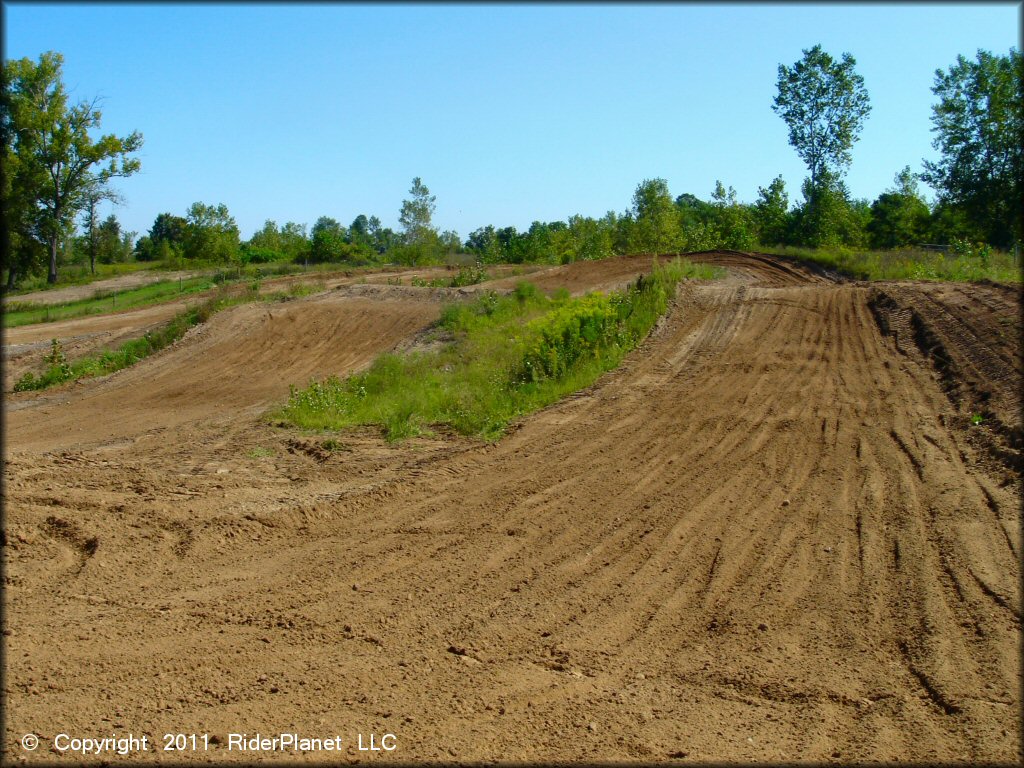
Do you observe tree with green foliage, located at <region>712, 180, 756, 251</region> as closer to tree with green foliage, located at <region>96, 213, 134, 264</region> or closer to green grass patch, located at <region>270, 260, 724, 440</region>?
green grass patch, located at <region>270, 260, 724, 440</region>

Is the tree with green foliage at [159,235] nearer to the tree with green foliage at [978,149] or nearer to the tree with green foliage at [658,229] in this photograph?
the tree with green foliage at [658,229]

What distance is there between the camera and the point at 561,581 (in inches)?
297

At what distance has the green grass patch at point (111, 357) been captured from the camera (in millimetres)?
22125

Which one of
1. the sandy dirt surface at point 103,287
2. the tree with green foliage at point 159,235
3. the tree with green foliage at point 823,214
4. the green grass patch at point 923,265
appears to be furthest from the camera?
the tree with green foliage at point 159,235

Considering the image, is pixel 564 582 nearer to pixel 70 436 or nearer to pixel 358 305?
pixel 70 436

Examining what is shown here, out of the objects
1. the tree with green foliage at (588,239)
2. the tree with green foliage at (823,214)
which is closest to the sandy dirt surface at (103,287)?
the tree with green foliage at (588,239)

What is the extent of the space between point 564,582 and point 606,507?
85.2 inches

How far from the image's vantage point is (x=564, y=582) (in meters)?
7.54

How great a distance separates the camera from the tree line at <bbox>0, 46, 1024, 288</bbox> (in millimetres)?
38969

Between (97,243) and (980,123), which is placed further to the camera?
(97,243)

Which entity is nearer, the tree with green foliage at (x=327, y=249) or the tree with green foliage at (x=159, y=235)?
the tree with green foliage at (x=327, y=249)

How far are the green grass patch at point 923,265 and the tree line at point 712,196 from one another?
4.92 meters

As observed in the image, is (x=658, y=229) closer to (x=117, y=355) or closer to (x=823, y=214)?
(x=823, y=214)

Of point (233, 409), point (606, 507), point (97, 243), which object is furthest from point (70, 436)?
point (97, 243)
